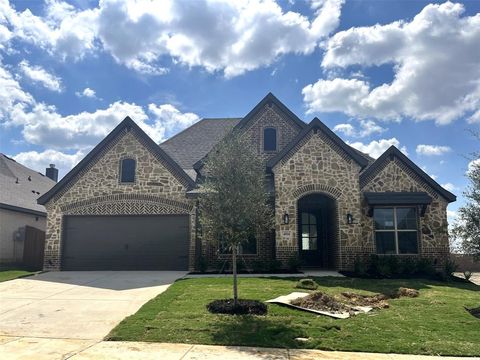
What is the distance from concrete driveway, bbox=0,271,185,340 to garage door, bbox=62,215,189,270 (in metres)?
1.19

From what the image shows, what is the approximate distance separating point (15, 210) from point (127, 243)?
7.40 m

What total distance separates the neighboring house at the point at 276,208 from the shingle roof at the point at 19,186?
13.8ft

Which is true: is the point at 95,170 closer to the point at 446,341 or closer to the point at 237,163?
the point at 237,163

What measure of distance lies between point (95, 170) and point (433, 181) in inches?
580

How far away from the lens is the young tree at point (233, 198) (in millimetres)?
9336

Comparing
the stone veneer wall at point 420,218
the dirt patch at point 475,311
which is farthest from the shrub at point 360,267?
the dirt patch at point 475,311

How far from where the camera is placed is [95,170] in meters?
18.0

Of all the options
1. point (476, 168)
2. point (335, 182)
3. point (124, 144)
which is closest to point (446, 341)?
point (476, 168)

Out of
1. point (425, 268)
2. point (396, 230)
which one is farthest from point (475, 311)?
point (396, 230)

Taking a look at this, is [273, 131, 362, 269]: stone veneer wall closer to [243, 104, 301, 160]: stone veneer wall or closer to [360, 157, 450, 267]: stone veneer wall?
[360, 157, 450, 267]: stone veneer wall

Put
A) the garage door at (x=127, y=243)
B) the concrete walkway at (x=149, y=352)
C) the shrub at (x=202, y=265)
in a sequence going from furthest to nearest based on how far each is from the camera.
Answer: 1. the garage door at (x=127, y=243)
2. the shrub at (x=202, y=265)
3. the concrete walkway at (x=149, y=352)

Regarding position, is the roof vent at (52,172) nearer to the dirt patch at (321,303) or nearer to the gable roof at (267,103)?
the gable roof at (267,103)

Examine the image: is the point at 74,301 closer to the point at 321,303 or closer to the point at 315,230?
the point at 321,303

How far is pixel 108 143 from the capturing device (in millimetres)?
18156
